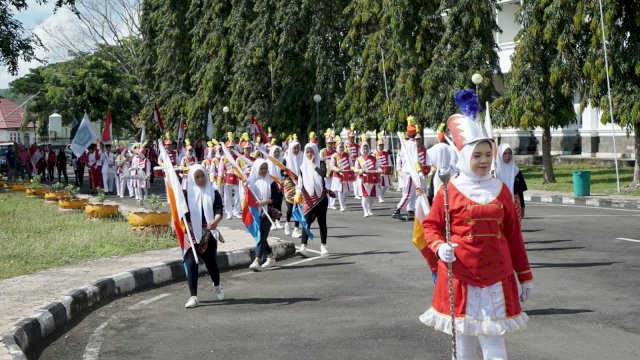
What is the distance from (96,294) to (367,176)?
13.8 metres

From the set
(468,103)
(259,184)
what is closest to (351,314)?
(468,103)

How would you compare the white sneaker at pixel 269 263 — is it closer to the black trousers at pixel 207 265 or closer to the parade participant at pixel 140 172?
the black trousers at pixel 207 265

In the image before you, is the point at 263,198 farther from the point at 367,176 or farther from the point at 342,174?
the point at 342,174

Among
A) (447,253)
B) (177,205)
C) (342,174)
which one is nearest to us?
(447,253)

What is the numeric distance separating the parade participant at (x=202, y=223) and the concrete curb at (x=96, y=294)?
1197 millimetres

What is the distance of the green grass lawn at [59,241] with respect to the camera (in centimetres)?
1416

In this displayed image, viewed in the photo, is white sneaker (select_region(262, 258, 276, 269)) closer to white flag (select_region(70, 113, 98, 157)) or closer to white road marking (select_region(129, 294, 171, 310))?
white road marking (select_region(129, 294, 171, 310))

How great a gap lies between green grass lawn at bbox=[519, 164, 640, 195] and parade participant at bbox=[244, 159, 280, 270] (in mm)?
15008

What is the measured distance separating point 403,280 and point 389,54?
2822 centimetres

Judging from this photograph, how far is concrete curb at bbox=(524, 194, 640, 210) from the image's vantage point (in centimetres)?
2398

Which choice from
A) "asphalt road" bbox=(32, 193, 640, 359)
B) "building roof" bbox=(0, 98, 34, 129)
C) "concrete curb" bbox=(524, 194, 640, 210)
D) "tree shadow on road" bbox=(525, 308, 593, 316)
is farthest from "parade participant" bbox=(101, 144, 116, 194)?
"building roof" bbox=(0, 98, 34, 129)

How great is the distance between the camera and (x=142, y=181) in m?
32.4

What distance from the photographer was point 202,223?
36.8ft

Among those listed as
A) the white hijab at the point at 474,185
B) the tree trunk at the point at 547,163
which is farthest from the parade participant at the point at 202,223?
the tree trunk at the point at 547,163
